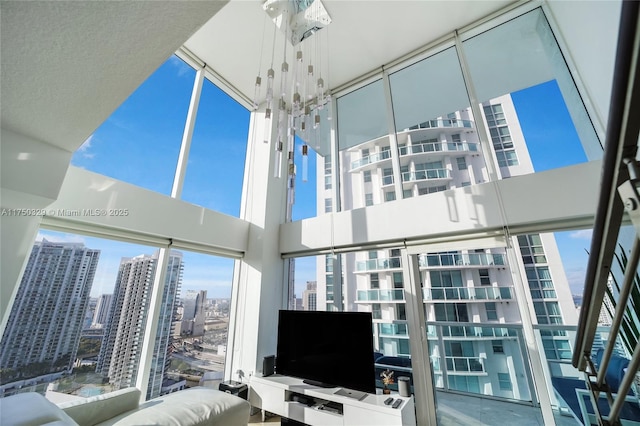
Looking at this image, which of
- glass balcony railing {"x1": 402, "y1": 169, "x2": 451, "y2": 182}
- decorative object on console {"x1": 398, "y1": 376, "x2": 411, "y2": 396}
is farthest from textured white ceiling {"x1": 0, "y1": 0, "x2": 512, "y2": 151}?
decorative object on console {"x1": 398, "y1": 376, "x2": 411, "y2": 396}

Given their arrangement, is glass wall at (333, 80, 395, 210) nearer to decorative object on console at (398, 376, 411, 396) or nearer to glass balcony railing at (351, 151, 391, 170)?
glass balcony railing at (351, 151, 391, 170)

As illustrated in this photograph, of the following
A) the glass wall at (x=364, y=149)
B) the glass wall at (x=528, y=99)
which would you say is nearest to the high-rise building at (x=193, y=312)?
the glass wall at (x=364, y=149)

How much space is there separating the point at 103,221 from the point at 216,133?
2121 mm

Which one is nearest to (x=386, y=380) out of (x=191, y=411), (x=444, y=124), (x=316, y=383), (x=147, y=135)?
(x=316, y=383)

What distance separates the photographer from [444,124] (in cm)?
346

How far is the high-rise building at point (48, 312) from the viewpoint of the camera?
7.15 feet

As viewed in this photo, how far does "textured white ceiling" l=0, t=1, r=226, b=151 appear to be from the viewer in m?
0.94

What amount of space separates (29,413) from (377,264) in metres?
3.25

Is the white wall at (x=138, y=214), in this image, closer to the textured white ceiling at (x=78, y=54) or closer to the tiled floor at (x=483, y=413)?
the textured white ceiling at (x=78, y=54)

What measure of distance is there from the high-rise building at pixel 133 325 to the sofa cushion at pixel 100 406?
18.1 inches

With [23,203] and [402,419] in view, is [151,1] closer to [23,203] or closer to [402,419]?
[23,203]

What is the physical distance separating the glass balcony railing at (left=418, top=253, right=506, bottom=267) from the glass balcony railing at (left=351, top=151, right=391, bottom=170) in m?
1.58

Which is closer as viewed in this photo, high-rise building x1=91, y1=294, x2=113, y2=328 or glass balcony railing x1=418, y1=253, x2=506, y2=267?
high-rise building x1=91, y1=294, x2=113, y2=328

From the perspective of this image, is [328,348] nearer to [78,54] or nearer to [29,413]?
[29,413]
